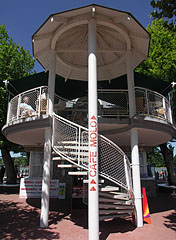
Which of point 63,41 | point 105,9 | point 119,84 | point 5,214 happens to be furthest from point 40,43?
point 5,214

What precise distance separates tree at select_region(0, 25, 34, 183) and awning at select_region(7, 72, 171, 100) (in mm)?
3293

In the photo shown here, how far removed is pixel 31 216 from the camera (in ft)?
24.5

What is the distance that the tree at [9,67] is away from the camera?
1409cm

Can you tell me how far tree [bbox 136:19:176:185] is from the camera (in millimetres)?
14109

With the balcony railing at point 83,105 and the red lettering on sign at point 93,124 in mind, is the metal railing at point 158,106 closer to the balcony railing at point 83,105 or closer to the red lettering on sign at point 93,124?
the balcony railing at point 83,105

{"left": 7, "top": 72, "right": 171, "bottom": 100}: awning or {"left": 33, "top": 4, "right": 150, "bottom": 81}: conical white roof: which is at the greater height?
{"left": 33, "top": 4, "right": 150, "bottom": 81}: conical white roof

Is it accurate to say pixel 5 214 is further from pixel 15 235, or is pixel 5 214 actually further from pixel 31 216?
pixel 15 235

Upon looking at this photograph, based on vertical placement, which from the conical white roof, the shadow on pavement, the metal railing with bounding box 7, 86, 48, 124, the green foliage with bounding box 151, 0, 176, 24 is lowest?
the shadow on pavement

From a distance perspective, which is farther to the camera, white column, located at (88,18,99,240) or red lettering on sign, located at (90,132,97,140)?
red lettering on sign, located at (90,132,97,140)

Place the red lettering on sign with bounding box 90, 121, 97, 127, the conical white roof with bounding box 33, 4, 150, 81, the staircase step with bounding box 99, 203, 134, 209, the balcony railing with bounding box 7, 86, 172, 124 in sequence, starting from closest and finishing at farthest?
the red lettering on sign with bounding box 90, 121, 97, 127
the staircase step with bounding box 99, 203, 134, 209
the conical white roof with bounding box 33, 4, 150, 81
the balcony railing with bounding box 7, 86, 172, 124

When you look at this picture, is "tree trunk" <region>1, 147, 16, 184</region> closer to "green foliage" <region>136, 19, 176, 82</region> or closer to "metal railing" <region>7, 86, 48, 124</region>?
"metal railing" <region>7, 86, 48, 124</region>

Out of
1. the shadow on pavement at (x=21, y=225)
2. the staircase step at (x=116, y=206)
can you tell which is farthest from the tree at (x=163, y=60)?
the shadow on pavement at (x=21, y=225)

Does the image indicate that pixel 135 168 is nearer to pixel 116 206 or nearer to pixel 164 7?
pixel 116 206

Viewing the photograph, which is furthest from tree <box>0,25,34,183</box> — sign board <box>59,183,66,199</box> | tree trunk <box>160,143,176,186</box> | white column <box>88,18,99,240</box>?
tree trunk <box>160,143,176,186</box>
